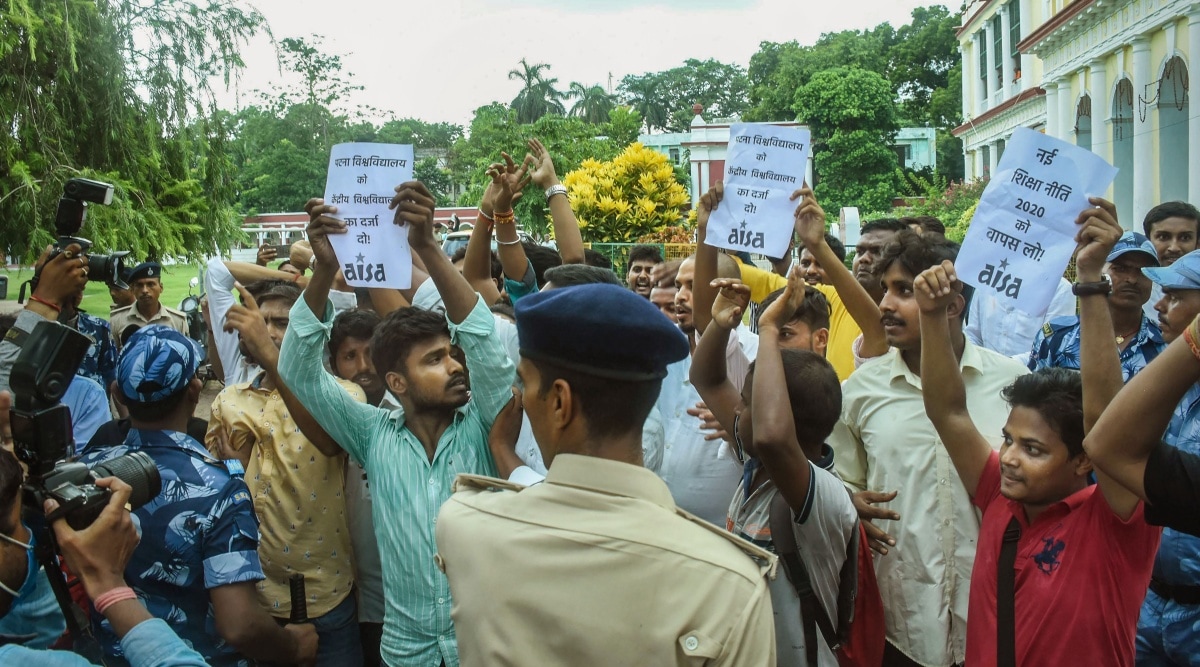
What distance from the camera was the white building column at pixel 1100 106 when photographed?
21.3 m

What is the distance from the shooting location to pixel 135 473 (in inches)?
92.4

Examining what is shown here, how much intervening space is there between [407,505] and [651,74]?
287ft

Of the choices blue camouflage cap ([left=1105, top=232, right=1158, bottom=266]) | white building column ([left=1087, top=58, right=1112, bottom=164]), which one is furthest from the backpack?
white building column ([left=1087, top=58, right=1112, bottom=164])

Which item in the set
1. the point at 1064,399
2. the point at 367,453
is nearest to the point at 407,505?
the point at 367,453

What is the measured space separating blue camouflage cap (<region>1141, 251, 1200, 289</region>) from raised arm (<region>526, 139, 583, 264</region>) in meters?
2.69

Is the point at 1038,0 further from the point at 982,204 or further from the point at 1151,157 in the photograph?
the point at 982,204

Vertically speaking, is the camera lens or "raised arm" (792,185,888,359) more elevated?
"raised arm" (792,185,888,359)

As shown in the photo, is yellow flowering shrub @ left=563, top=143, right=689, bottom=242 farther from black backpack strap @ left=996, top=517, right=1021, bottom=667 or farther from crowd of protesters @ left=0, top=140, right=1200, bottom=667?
black backpack strap @ left=996, top=517, right=1021, bottom=667

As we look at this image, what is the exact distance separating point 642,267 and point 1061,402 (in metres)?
3.48

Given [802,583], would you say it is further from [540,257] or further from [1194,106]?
[1194,106]

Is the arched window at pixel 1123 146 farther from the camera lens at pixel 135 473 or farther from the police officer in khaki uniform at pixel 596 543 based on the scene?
the camera lens at pixel 135 473

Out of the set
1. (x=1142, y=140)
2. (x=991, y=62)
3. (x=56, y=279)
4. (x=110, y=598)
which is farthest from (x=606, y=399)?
(x=991, y=62)

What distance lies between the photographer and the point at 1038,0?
97.2 ft

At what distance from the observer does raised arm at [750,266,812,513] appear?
111 inches
